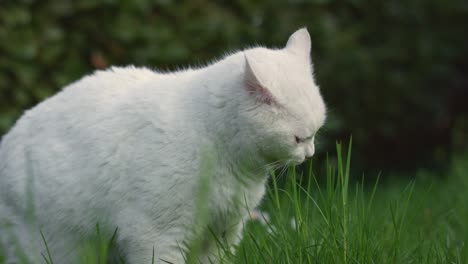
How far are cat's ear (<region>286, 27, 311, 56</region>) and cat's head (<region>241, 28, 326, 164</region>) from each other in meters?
0.15

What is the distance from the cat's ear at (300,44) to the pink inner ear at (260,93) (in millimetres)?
315

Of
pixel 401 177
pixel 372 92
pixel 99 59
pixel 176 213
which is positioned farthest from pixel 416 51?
pixel 176 213

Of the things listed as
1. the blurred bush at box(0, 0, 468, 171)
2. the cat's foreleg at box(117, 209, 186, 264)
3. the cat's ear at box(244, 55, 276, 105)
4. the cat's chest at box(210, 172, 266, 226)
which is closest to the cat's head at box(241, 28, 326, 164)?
the cat's ear at box(244, 55, 276, 105)

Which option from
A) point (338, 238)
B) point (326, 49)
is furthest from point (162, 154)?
point (326, 49)

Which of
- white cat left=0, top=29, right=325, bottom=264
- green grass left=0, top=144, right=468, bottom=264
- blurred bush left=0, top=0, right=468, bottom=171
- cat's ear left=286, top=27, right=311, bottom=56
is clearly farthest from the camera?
blurred bush left=0, top=0, right=468, bottom=171

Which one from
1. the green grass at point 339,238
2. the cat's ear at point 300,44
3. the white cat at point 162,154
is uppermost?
the cat's ear at point 300,44

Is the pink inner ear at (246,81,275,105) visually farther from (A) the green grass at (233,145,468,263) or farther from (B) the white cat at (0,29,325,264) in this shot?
(A) the green grass at (233,145,468,263)

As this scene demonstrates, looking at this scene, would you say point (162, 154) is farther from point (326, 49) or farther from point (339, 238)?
point (326, 49)

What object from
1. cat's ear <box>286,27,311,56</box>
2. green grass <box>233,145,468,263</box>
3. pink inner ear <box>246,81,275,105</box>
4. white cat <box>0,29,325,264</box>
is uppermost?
cat's ear <box>286,27,311,56</box>

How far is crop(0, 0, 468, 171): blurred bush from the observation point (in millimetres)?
3406

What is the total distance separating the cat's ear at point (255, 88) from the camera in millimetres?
1903

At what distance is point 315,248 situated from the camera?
1.87 meters

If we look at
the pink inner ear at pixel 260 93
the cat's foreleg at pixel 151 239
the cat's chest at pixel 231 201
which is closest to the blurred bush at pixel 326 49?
the cat's chest at pixel 231 201

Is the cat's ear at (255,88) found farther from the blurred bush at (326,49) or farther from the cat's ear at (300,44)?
the blurred bush at (326,49)
